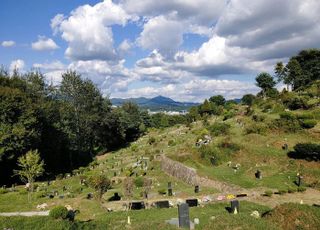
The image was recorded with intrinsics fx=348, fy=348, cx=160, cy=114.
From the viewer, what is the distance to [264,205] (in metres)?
22.6

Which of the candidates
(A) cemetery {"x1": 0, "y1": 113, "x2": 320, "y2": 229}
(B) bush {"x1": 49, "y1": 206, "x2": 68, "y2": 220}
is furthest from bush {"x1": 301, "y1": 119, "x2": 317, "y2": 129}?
(B) bush {"x1": 49, "y1": 206, "x2": 68, "y2": 220}

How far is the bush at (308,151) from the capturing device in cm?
3177

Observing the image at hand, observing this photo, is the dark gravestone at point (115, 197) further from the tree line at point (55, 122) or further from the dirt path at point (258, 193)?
the tree line at point (55, 122)

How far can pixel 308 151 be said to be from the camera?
32188 millimetres

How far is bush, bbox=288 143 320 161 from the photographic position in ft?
104

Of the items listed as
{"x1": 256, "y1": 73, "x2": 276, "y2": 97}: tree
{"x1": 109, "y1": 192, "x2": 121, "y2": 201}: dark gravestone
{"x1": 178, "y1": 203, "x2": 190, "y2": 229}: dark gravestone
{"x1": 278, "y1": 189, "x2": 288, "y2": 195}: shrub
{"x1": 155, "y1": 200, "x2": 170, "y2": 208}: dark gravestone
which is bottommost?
{"x1": 109, "y1": 192, "x2": 121, "y2": 201}: dark gravestone

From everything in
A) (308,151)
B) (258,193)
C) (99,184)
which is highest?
(308,151)

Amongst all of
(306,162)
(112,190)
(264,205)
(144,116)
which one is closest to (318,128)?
(306,162)

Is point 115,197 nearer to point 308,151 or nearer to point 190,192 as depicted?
point 190,192

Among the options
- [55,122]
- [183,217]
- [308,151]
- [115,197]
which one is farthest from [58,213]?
[55,122]

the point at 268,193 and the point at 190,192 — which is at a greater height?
the point at 268,193

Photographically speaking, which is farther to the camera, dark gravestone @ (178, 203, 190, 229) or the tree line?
the tree line

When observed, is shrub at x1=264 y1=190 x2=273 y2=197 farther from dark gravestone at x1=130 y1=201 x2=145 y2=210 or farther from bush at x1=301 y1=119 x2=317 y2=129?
bush at x1=301 y1=119 x2=317 y2=129

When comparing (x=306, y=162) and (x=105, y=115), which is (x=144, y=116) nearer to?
(x=105, y=115)
